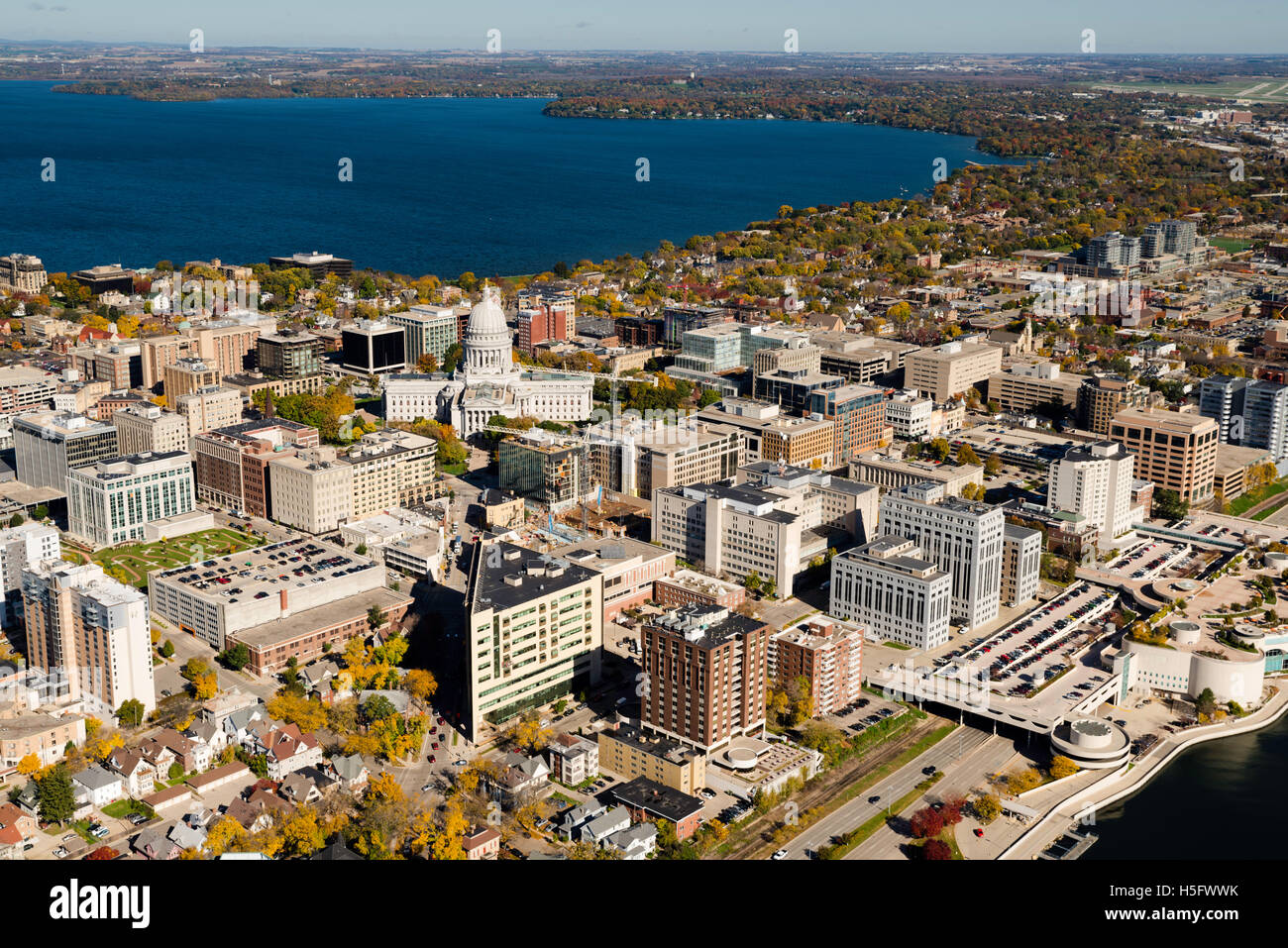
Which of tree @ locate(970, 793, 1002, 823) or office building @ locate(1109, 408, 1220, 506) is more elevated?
office building @ locate(1109, 408, 1220, 506)

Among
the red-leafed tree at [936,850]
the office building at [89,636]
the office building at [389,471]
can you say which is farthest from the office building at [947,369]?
the office building at [89,636]

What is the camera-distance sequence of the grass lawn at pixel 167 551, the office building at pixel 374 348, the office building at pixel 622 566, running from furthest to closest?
the office building at pixel 374 348
the grass lawn at pixel 167 551
the office building at pixel 622 566

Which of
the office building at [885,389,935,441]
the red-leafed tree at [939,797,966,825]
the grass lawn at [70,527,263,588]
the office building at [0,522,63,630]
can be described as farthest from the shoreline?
the office building at [0,522,63,630]

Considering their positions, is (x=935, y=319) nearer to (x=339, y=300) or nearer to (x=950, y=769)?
(x=339, y=300)

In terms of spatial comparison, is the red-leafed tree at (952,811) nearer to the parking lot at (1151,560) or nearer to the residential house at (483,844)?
the residential house at (483,844)

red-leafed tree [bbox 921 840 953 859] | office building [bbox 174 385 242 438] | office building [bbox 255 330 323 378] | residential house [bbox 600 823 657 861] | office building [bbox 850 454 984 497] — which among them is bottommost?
red-leafed tree [bbox 921 840 953 859]

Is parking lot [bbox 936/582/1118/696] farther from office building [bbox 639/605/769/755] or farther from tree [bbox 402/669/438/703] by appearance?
tree [bbox 402/669/438/703]

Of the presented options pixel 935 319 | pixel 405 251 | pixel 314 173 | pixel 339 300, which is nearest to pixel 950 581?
pixel 935 319
